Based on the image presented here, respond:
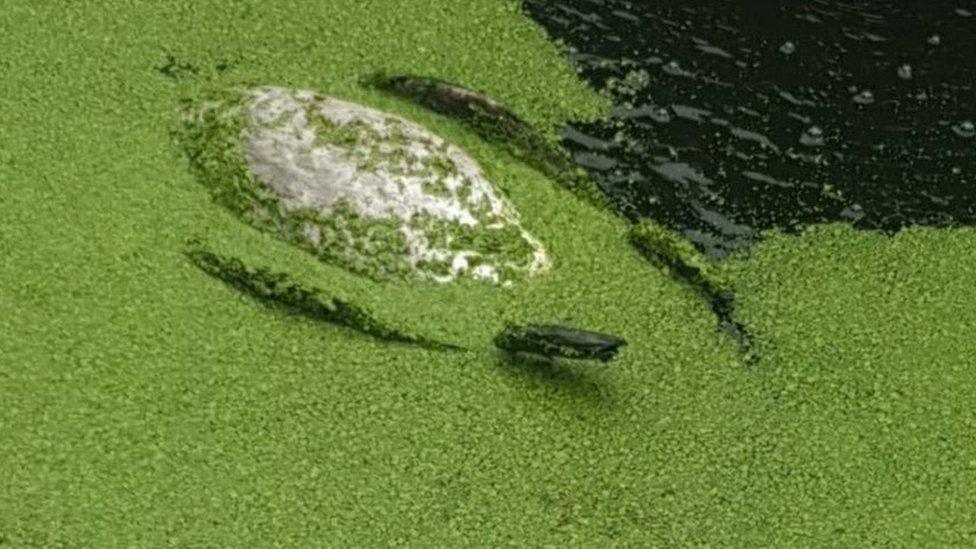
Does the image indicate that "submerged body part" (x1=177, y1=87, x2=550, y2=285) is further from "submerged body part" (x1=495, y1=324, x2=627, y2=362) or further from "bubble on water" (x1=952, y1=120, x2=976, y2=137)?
"bubble on water" (x1=952, y1=120, x2=976, y2=137)

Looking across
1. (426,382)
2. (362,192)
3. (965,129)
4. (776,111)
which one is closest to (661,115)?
(776,111)

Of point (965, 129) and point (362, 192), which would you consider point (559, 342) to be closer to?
point (362, 192)

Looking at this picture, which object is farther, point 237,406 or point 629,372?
point 629,372

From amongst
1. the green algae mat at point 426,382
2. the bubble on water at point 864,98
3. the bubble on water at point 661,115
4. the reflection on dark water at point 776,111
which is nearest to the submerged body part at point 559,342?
the green algae mat at point 426,382

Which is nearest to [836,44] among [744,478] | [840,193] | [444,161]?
[840,193]

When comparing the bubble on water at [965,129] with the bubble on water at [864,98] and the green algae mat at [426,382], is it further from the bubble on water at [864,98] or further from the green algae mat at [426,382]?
the green algae mat at [426,382]

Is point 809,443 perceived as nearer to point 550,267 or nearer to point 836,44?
point 550,267
